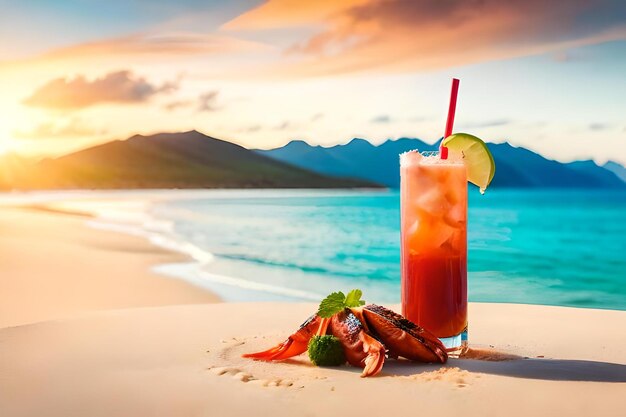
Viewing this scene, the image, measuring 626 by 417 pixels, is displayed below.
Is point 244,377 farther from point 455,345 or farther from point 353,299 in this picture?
point 455,345

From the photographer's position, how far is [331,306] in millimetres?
3582

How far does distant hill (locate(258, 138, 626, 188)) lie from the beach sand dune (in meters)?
95.6

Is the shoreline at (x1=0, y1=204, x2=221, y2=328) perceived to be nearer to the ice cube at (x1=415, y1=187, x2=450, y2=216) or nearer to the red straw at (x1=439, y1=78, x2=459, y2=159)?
the ice cube at (x1=415, y1=187, x2=450, y2=216)

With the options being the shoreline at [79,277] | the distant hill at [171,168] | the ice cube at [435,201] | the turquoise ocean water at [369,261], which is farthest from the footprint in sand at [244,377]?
the distant hill at [171,168]

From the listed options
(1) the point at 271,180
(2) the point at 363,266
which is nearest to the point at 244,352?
(2) the point at 363,266

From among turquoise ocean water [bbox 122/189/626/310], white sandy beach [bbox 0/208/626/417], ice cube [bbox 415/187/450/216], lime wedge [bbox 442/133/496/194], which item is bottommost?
turquoise ocean water [bbox 122/189/626/310]

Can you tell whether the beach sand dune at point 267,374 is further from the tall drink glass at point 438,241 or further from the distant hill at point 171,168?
the distant hill at point 171,168

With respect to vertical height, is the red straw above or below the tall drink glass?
above

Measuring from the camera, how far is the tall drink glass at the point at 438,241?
3.67m

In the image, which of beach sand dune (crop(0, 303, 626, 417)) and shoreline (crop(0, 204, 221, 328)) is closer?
beach sand dune (crop(0, 303, 626, 417))

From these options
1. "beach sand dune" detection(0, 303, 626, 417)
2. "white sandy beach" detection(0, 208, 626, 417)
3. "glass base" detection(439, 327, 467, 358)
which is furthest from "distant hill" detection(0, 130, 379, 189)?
"glass base" detection(439, 327, 467, 358)

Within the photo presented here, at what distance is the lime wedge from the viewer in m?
3.61

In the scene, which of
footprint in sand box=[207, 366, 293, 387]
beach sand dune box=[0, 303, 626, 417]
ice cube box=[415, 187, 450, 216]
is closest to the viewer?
beach sand dune box=[0, 303, 626, 417]

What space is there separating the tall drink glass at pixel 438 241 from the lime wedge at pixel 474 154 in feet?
0.14
